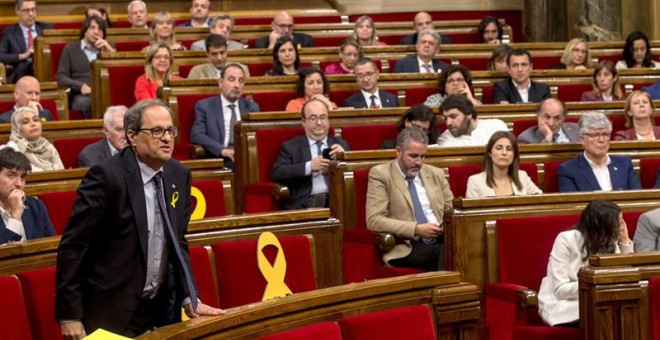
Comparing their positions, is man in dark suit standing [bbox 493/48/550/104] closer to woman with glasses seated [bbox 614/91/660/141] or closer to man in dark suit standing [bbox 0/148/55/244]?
woman with glasses seated [bbox 614/91/660/141]

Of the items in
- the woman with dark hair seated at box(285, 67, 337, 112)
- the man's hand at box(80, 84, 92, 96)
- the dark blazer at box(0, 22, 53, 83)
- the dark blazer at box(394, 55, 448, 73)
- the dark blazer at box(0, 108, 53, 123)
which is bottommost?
the dark blazer at box(0, 108, 53, 123)

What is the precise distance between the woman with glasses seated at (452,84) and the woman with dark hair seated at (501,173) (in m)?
1.31

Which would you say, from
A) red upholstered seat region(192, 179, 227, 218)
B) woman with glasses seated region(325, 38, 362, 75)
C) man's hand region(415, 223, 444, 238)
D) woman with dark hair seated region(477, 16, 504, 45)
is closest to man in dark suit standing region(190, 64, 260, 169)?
woman with glasses seated region(325, 38, 362, 75)

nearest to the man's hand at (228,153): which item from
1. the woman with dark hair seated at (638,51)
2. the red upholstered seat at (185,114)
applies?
the red upholstered seat at (185,114)

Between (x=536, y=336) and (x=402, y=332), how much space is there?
44.5 inches

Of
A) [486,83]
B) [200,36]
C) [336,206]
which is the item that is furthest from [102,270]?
[200,36]

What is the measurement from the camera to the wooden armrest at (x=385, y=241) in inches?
180

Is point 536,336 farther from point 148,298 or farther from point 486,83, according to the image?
point 486,83

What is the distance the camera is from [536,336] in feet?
12.5

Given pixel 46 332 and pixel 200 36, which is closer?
pixel 46 332

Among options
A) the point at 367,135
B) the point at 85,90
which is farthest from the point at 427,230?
the point at 85,90

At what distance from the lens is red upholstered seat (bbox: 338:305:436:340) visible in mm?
2689

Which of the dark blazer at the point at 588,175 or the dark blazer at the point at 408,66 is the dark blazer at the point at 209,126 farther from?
the dark blazer at the point at 588,175

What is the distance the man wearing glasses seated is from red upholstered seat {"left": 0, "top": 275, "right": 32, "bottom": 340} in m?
2.56
